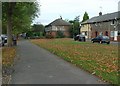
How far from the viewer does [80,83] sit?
35.3ft

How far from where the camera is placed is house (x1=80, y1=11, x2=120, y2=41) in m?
71.6

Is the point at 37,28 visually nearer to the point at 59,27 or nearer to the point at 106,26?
the point at 59,27

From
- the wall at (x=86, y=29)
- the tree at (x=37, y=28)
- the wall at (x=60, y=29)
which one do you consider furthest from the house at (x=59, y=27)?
the wall at (x=86, y=29)

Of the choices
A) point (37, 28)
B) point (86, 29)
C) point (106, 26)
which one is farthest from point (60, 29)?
point (106, 26)

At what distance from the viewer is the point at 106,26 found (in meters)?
77.3

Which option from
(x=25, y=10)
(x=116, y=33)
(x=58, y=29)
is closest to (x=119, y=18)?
(x=116, y=33)

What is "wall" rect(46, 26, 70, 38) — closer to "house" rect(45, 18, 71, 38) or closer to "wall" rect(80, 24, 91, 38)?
"house" rect(45, 18, 71, 38)

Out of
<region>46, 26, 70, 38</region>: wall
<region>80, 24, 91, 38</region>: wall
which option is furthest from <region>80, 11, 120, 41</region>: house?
<region>46, 26, 70, 38</region>: wall

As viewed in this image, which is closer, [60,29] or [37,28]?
[60,29]

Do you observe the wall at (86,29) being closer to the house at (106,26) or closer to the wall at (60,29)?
the house at (106,26)

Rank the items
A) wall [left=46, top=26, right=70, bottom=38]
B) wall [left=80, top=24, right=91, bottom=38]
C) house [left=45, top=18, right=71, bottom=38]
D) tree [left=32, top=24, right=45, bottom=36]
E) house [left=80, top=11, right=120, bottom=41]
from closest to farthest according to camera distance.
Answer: house [left=80, top=11, right=120, bottom=41] → wall [left=80, top=24, right=91, bottom=38] → wall [left=46, top=26, right=70, bottom=38] → house [left=45, top=18, right=71, bottom=38] → tree [left=32, top=24, right=45, bottom=36]

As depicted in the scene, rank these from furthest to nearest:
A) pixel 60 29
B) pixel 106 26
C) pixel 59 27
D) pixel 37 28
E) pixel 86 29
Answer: pixel 59 27 < pixel 37 28 < pixel 60 29 < pixel 86 29 < pixel 106 26

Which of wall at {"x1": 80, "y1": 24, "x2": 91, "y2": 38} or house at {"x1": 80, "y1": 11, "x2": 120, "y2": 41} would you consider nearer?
house at {"x1": 80, "y1": 11, "x2": 120, "y2": 41}

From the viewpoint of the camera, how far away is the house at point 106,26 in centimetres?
7162
